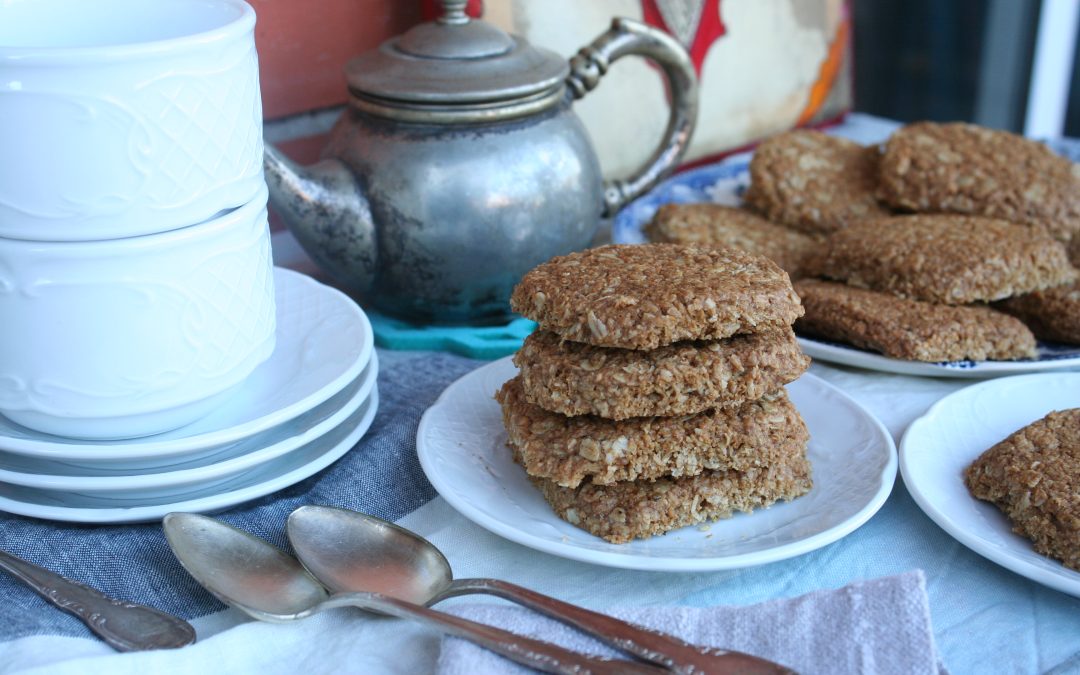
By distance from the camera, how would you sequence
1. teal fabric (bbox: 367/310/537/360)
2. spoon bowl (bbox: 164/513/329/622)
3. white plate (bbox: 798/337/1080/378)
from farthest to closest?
teal fabric (bbox: 367/310/537/360), white plate (bbox: 798/337/1080/378), spoon bowl (bbox: 164/513/329/622)

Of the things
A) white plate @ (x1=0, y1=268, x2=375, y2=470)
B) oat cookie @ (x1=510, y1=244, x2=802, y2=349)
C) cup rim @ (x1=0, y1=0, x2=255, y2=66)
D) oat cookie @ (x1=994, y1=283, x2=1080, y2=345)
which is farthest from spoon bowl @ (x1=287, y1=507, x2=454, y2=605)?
oat cookie @ (x1=994, y1=283, x2=1080, y2=345)

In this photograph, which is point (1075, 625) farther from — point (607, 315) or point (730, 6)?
point (730, 6)

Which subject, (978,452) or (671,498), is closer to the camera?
(671,498)

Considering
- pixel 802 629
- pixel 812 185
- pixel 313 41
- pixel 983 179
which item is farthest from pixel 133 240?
pixel 983 179

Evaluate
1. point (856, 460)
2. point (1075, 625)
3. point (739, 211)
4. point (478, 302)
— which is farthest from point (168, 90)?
point (739, 211)

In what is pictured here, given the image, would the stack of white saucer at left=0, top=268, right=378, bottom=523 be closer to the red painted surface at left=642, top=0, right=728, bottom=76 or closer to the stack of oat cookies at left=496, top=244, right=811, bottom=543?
the stack of oat cookies at left=496, top=244, right=811, bottom=543

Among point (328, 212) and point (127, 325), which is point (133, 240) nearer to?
point (127, 325)
